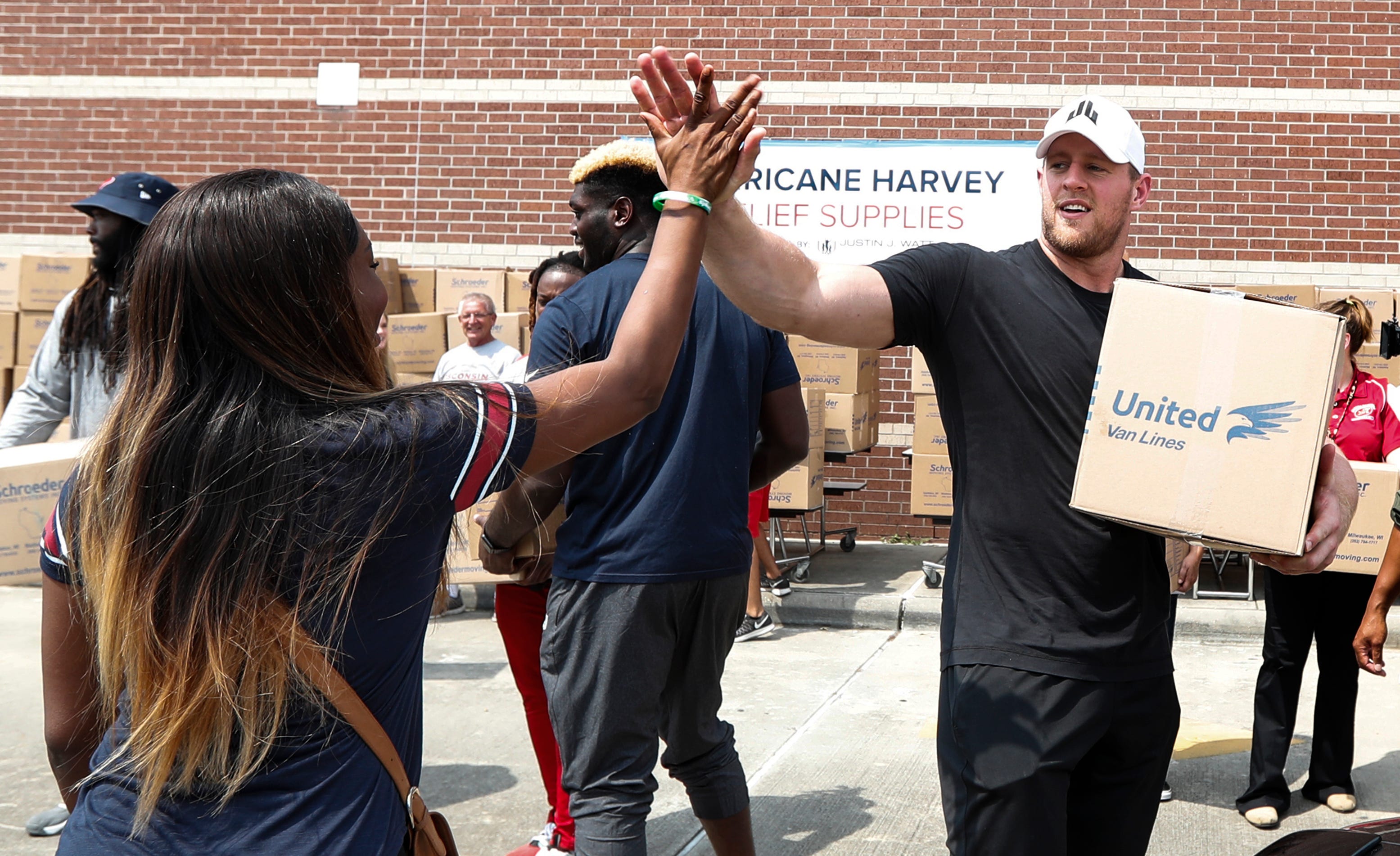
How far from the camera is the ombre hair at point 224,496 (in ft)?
5.03

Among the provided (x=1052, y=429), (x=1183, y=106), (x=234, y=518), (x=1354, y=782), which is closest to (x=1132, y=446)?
Answer: (x=1052, y=429)

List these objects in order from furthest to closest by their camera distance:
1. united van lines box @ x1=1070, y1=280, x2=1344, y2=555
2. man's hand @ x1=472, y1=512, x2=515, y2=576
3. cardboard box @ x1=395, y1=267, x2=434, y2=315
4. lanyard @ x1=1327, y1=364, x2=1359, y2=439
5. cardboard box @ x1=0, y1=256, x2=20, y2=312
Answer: cardboard box @ x1=395, y1=267, x2=434, y2=315
cardboard box @ x1=0, y1=256, x2=20, y2=312
lanyard @ x1=1327, y1=364, x2=1359, y2=439
man's hand @ x1=472, y1=512, x2=515, y2=576
united van lines box @ x1=1070, y1=280, x2=1344, y2=555

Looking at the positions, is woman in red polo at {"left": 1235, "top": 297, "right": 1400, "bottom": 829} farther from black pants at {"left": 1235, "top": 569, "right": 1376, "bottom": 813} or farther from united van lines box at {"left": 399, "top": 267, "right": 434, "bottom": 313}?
united van lines box at {"left": 399, "top": 267, "right": 434, "bottom": 313}

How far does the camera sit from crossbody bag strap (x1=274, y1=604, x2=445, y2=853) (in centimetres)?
154

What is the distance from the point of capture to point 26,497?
299 centimetres

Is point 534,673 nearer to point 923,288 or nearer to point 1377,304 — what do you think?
point 923,288

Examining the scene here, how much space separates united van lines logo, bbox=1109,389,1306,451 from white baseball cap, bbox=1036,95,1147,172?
0.54m

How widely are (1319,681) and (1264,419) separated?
306cm

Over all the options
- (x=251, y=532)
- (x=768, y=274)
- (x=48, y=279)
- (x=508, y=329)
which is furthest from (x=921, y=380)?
(x=251, y=532)

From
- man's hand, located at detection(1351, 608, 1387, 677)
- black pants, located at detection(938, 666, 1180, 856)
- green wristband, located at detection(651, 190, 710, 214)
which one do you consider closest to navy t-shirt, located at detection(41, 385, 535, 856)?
green wristband, located at detection(651, 190, 710, 214)

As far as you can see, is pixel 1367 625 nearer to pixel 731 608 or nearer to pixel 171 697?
pixel 731 608

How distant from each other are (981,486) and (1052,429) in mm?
178

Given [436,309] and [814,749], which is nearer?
[814,749]

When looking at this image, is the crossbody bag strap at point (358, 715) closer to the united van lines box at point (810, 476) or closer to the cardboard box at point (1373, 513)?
the cardboard box at point (1373, 513)
